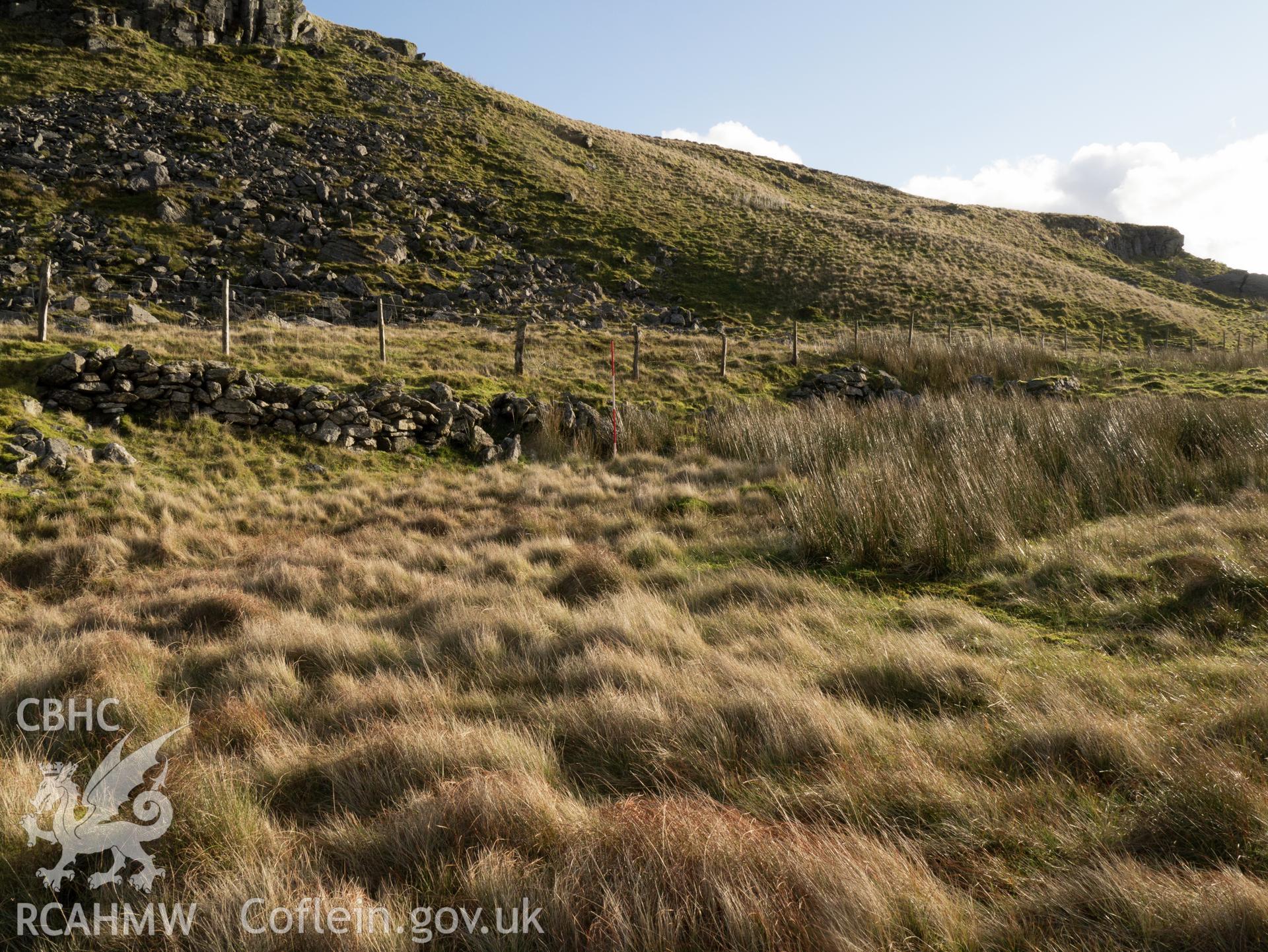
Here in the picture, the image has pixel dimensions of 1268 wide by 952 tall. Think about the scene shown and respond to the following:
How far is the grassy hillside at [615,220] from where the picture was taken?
35250 millimetres

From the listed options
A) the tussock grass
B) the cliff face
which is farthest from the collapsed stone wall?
the cliff face

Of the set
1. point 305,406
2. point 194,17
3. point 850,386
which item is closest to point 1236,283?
point 850,386

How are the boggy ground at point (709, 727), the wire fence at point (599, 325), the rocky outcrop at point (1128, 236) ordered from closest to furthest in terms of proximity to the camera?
the boggy ground at point (709, 727) → the wire fence at point (599, 325) → the rocky outcrop at point (1128, 236)

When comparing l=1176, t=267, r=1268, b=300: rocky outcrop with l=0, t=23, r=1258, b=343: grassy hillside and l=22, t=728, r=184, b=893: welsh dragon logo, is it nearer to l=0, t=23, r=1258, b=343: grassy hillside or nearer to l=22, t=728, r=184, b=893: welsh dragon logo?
l=0, t=23, r=1258, b=343: grassy hillside

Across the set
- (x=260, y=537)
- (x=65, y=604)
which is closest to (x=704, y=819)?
(x=65, y=604)

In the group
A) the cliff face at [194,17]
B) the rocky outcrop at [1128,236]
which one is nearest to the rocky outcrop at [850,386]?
the cliff face at [194,17]

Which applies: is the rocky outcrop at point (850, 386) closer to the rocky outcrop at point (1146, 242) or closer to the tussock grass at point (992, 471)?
the tussock grass at point (992, 471)

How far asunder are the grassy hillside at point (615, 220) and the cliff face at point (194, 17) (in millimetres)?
2048

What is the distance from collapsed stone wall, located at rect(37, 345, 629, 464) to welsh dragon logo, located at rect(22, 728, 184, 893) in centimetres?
1123

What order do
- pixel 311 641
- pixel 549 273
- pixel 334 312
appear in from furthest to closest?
pixel 549 273
pixel 334 312
pixel 311 641

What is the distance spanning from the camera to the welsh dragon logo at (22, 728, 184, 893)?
244cm

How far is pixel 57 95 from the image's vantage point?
122 feet

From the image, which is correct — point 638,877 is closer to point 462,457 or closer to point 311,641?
point 311,641

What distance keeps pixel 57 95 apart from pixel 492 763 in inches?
2061
